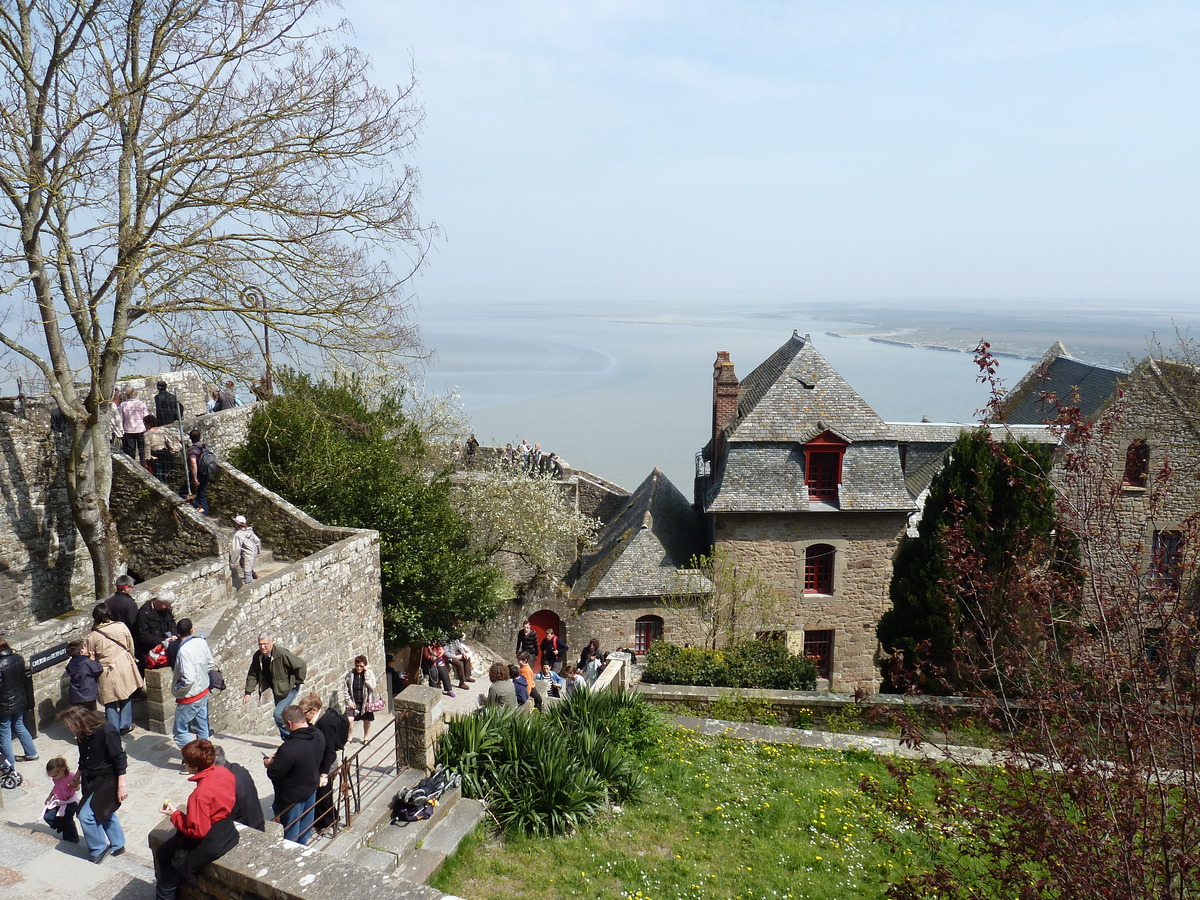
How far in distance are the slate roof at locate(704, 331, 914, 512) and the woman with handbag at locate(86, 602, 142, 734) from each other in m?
14.2

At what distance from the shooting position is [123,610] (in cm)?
1012

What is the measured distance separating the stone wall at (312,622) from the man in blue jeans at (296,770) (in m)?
4.08

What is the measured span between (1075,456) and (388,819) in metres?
7.71

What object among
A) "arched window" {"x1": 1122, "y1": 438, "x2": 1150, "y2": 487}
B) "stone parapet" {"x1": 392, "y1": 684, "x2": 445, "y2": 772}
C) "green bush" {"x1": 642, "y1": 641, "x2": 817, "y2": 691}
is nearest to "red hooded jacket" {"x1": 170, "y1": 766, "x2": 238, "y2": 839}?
"stone parapet" {"x1": 392, "y1": 684, "x2": 445, "y2": 772}

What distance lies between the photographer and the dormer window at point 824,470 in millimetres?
21625

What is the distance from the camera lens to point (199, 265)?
43.2 ft

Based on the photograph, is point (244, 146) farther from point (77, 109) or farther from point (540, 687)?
point (540, 687)

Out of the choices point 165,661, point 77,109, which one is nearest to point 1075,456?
point 165,661

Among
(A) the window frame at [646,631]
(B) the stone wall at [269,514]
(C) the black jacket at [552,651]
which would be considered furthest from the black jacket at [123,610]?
(A) the window frame at [646,631]

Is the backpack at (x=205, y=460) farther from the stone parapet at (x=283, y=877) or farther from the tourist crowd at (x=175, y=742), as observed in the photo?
the stone parapet at (x=283, y=877)

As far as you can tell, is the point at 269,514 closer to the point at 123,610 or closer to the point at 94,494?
the point at 94,494

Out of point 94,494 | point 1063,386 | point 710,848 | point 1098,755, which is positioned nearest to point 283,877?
point 710,848

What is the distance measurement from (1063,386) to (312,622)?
22961 millimetres

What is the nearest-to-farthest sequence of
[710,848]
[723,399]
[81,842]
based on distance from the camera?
[81,842] → [710,848] → [723,399]
